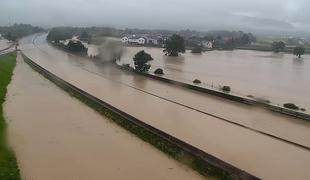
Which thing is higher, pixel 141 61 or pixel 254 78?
pixel 141 61

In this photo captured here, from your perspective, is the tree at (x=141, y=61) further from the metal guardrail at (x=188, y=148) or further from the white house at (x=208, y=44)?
the white house at (x=208, y=44)

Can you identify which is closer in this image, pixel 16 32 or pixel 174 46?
pixel 174 46

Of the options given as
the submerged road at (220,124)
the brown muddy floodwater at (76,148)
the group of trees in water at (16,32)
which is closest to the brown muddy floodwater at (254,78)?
the submerged road at (220,124)

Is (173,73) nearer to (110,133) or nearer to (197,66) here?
(197,66)

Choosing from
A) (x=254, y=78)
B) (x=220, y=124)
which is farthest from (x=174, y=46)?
(x=220, y=124)

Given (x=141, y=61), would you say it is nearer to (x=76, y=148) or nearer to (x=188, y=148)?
(x=76, y=148)

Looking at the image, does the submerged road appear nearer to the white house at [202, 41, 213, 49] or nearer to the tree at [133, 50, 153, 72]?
the tree at [133, 50, 153, 72]

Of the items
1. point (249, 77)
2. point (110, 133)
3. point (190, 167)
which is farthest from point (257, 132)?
point (249, 77)
